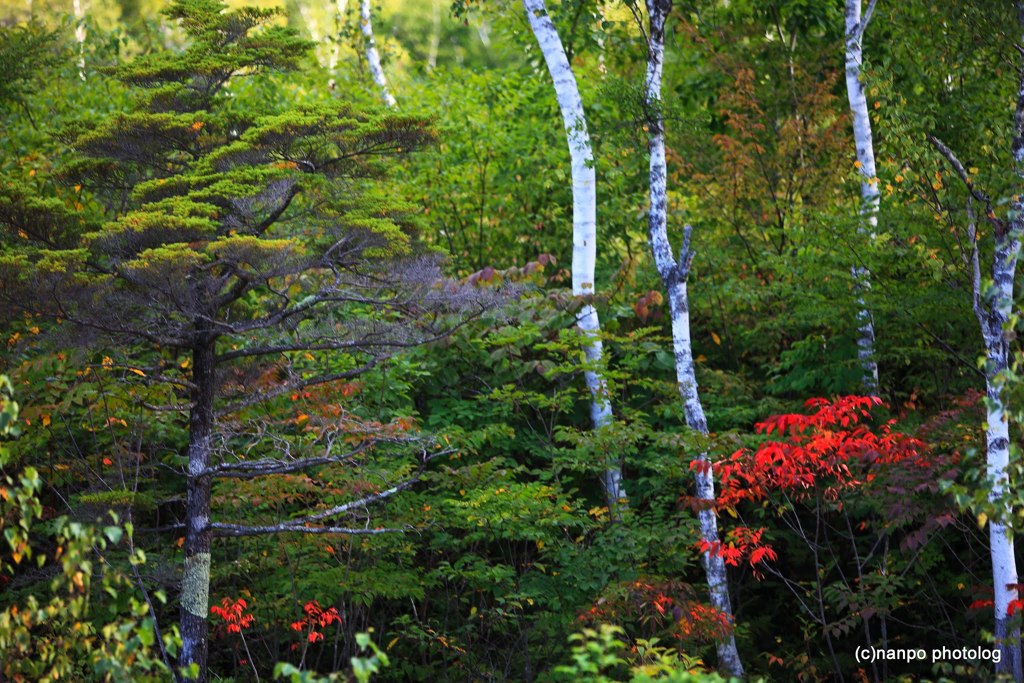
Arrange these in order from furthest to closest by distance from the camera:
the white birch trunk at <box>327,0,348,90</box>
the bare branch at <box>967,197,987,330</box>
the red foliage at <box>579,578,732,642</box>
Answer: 1. the white birch trunk at <box>327,0,348,90</box>
2. the red foliage at <box>579,578,732,642</box>
3. the bare branch at <box>967,197,987,330</box>

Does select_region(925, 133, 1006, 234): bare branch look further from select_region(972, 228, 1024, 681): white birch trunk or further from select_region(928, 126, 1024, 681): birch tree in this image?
select_region(972, 228, 1024, 681): white birch trunk

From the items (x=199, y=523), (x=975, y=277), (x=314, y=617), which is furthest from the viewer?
(x=314, y=617)

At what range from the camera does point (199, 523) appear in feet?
21.7

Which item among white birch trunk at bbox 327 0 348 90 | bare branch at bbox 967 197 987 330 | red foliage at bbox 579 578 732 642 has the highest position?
white birch trunk at bbox 327 0 348 90

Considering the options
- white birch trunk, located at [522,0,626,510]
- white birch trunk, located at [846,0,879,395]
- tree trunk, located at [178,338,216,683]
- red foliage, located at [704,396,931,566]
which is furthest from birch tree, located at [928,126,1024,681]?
tree trunk, located at [178,338,216,683]

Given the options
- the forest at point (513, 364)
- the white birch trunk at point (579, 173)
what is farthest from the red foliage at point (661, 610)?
the white birch trunk at point (579, 173)

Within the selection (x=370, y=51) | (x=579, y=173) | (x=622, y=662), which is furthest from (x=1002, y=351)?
(x=370, y=51)

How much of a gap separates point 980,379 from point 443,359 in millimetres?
4603

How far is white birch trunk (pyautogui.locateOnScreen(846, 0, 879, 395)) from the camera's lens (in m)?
8.61

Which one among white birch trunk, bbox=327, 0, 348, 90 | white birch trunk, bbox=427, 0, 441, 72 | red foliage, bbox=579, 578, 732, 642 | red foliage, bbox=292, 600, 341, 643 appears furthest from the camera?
white birch trunk, bbox=427, 0, 441, 72

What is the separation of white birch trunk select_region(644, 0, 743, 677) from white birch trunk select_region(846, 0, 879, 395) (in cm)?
149

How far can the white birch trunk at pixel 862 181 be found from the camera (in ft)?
28.2

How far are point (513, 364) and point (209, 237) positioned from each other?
10.7 feet

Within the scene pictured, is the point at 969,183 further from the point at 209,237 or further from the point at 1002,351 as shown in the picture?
the point at 209,237
